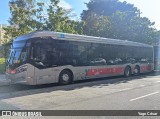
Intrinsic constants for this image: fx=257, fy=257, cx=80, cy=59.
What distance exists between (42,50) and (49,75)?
55.0 inches

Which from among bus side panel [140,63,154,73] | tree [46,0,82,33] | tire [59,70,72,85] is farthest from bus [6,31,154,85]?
tree [46,0,82,33]

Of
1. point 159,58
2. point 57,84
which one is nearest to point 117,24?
point 159,58

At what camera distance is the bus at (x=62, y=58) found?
42.9 feet

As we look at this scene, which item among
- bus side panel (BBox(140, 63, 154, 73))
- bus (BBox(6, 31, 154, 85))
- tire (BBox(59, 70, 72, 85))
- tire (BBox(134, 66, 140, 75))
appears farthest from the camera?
bus side panel (BBox(140, 63, 154, 73))

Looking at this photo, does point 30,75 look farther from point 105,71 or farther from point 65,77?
point 105,71

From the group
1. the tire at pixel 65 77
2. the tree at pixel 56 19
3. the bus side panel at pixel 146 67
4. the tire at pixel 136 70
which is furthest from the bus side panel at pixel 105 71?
the tree at pixel 56 19

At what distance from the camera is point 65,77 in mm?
14805

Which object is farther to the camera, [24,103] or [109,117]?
[24,103]

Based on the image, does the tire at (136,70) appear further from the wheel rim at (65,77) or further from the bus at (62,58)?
the wheel rim at (65,77)

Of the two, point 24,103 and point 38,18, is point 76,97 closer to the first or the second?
point 24,103

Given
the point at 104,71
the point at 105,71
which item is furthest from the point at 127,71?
the point at 104,71

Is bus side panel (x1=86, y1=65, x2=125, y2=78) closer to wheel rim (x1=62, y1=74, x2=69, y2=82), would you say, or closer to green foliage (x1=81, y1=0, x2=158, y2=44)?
wheel rim (x1=62, y1=74, x2=69, y2=82)

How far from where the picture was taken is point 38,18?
2572cm

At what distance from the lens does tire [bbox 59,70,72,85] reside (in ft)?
47.8
